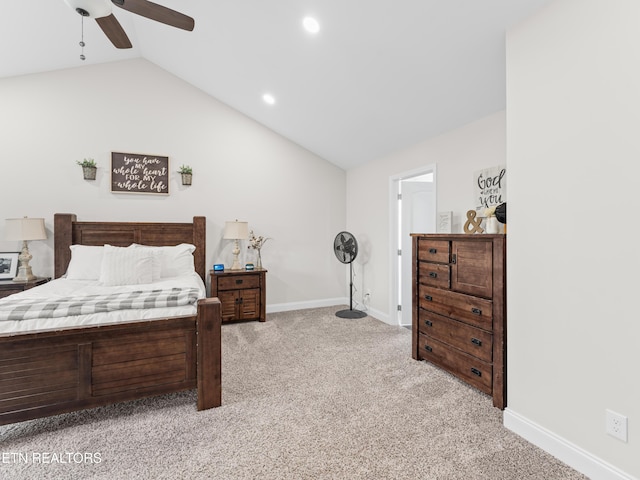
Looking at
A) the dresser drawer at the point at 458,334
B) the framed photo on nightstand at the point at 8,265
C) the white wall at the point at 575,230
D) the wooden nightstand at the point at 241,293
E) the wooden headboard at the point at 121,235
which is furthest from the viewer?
the wooden nightstand at the point at 241,293

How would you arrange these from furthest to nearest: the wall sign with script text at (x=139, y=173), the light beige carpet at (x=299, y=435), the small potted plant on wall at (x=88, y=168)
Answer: the wall sign with script text at (x=139, y=173), the small potted plant on wall at (x=88, y=168), the light beige carpet at (x=299, y=435)

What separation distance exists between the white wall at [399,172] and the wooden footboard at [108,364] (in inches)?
98.5

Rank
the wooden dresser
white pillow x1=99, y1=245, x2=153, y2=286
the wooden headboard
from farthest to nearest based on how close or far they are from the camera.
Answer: the wooden headboard
white pillow x1=99, y1=245, x2=153, y2=286
the wooden dresser

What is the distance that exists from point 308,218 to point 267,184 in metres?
0.82

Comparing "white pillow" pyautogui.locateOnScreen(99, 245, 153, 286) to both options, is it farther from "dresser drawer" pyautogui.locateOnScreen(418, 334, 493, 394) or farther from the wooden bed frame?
"dresser drawer" pyautogui.locateOnScreen(418, 334, 493, 394)

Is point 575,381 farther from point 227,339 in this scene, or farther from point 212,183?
point 212,183

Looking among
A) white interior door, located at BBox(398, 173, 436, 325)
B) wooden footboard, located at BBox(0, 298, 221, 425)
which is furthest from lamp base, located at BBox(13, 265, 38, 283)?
white interior door, located at BBox(398, 173, 436, 325)

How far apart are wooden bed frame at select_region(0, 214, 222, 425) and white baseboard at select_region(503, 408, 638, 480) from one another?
73.6 inches

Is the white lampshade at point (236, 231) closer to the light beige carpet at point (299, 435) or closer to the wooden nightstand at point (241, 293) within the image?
the wooden nightstand at point (241, 293)

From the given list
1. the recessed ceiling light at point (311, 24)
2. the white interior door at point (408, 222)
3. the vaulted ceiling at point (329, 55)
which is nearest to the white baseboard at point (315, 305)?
the white interior door at point (408, 222)

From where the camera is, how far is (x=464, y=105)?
2760mm

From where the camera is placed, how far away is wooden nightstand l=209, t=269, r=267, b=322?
159 inches

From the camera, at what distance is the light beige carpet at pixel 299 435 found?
1558 millimetres

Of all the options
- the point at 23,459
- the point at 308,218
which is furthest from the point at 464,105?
the point at 23,459
